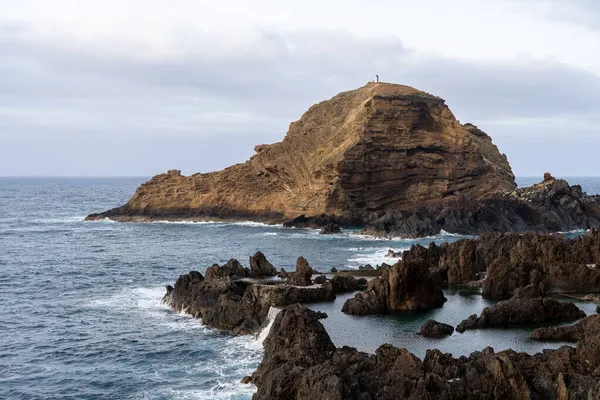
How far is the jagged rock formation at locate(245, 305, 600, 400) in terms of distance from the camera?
928 inches

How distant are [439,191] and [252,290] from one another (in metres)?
58.4

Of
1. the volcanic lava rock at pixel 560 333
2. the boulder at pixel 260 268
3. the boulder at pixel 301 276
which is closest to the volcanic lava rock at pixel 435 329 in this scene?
the volcanic lava rock at pixel 560 333

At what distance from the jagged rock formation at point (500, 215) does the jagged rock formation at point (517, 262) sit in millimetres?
26657

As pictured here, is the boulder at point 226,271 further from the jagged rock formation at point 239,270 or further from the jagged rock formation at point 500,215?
the jagged rock formation at point 500,215

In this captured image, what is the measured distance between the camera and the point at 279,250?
243 ft

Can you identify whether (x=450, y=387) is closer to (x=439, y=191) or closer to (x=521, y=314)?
(x=521, y=314)

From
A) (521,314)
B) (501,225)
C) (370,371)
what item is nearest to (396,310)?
(521,314)

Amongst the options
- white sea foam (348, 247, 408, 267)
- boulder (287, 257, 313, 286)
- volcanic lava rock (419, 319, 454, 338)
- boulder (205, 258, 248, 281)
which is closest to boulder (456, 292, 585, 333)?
volcanic lava rock (419, 319, 454, 338)

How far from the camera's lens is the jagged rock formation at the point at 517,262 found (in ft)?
149

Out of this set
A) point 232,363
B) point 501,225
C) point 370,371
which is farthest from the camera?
point 501,225

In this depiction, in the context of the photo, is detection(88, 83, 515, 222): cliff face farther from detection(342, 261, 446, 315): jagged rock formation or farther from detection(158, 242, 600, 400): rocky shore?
detection(342, 261, 446, 315): jagged rock formation

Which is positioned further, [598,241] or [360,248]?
[360,248]

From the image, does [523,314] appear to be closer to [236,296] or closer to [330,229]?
[236,296]

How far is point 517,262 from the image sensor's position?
46.9 metres
